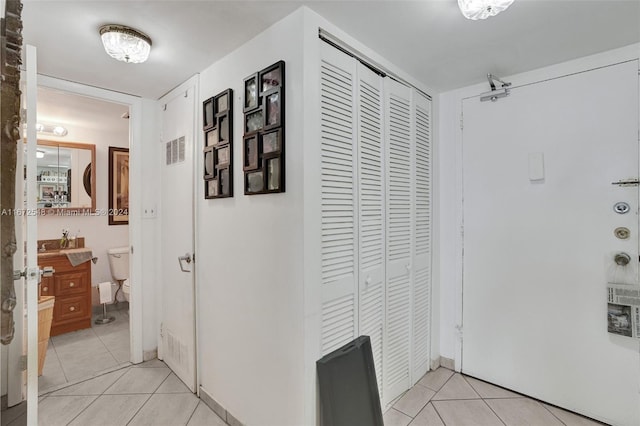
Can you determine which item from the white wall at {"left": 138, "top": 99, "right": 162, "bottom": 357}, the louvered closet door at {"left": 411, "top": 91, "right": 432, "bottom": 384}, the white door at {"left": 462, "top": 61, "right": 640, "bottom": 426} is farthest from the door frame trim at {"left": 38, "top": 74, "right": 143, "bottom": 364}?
the white door at {"left": 462, "top": 61, "right": 640, "bottom": 426}

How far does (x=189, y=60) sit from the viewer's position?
2016mm

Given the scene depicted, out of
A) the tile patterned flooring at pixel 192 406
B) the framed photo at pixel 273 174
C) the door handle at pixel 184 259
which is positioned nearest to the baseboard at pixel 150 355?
the tile patterned flooring at pixel 192 406

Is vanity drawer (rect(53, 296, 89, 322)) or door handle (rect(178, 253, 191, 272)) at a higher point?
door handle (rect(178, 253, 191, 272))

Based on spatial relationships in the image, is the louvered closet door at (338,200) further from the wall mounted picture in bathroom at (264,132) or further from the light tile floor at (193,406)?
the light tile floor at (193,406)

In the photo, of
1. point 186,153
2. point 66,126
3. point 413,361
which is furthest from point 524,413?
point 66,126

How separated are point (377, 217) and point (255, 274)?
836 millimetres

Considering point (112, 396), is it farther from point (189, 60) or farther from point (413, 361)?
point (189, 60)

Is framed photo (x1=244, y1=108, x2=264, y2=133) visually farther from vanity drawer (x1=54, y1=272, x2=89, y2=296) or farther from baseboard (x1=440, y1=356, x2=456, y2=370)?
vanity drawer (x1=54, y1=272, x2=89, y2=296)

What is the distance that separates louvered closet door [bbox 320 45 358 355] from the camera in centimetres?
159

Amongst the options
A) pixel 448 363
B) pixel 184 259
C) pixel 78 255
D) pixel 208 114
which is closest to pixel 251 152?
pixel 208 114

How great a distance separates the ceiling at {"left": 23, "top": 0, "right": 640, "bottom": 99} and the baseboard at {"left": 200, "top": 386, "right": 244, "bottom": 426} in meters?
2.25

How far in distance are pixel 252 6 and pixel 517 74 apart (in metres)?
1.93

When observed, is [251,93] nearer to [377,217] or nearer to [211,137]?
[211,137]

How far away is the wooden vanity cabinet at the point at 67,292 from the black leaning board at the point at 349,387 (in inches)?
124
